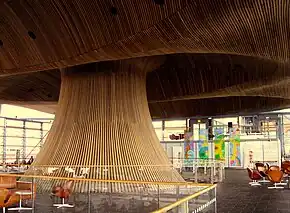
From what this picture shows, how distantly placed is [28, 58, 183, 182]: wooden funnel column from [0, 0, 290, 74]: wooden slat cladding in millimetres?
2278

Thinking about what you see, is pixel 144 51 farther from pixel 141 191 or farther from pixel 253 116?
pixel 253 116

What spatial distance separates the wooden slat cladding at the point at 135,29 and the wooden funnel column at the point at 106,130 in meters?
2.28

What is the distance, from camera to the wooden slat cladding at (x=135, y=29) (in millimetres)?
7781

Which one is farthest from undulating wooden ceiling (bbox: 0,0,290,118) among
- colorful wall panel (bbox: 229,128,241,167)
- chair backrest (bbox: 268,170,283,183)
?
colorful wall panel (bbox: 229,128,241,167)

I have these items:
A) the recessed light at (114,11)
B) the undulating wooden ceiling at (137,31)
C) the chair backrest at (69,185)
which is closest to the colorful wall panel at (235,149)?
the undulating wooden ceiling at (137,31)

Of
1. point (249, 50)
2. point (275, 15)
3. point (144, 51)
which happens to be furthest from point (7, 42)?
point (275, 15)

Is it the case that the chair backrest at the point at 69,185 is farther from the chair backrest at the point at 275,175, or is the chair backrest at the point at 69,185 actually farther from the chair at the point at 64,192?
the chair backrest at the point at 275,175

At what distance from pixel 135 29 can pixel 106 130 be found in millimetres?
5058

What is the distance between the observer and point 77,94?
13.9 metres

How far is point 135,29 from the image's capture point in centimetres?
895

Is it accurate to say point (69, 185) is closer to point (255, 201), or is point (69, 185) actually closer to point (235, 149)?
point (255, 201)

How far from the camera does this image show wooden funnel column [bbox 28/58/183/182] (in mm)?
12641

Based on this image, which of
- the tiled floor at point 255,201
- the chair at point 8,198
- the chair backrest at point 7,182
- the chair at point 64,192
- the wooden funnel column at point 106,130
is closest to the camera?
the chair at point 8,198

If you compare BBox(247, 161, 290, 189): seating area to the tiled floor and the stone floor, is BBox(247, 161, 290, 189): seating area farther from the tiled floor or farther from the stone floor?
the stone floor
